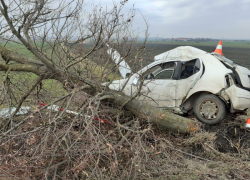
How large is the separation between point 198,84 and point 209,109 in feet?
2.31

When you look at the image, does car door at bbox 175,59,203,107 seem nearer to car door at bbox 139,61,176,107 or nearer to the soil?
car door at bbox 139,61,176,107

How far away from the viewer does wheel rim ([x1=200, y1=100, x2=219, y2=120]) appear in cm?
487

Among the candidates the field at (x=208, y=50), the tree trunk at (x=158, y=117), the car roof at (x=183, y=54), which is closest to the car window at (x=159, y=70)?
the car roof at (x=183, y=54)

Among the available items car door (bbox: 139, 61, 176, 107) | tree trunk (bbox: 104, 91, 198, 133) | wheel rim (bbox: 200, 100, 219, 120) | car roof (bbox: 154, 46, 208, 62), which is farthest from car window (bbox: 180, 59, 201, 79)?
tree trunk (bbox: 104, 91, 198, 133)

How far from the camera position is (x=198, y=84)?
502 cm

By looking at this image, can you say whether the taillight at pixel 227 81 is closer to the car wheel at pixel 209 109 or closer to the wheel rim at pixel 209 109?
the car wheel at pixel 209 109

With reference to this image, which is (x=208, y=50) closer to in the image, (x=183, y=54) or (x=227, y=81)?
(x=183, y=54)

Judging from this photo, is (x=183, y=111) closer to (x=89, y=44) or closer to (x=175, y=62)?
(x=175, y=62)

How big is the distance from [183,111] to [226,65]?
1.72 metres

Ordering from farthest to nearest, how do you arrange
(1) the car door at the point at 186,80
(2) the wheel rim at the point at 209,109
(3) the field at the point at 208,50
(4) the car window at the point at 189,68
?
(3) the field at the point at 208,50 → (4) the car window at the point at 189,68 → (1) the car door at the point at 186,80 → (2) the wheel rim at the point at 209,109

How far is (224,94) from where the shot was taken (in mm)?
4750

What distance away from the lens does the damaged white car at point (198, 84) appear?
4738mm

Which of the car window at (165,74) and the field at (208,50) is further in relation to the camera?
the field at (208,50)

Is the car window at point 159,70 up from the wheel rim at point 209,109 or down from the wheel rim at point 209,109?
up
